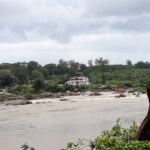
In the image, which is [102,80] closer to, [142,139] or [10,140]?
[10,140]

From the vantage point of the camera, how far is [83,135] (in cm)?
3009

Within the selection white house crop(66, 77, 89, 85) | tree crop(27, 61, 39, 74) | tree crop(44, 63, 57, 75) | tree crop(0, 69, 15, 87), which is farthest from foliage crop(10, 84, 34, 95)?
tree crop(44, 63, 57, 75)

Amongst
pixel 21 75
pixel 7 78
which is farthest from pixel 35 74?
pixel 7 78

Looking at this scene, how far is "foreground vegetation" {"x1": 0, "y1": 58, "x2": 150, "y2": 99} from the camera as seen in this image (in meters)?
96.9

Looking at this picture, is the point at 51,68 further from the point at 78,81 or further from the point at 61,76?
the point at 78,81

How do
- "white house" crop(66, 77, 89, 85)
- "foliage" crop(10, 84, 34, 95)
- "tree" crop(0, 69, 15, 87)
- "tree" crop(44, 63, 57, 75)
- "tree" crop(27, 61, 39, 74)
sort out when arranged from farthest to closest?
"tree" crop(44, 63, 57, 75) → "tree" crop(27, 61, 39, 74) → "white house" crop(66, 77, 89, 85) → "tree" crop(0, 69, 15, 87) → "foliage" crop(10, 84, 34, 95)

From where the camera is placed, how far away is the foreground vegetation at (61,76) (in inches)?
3816

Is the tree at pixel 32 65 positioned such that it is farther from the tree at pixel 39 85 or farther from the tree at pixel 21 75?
the tree at pixel 39 85

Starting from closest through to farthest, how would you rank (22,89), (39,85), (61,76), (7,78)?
(22,89)
(39,85)
(7,78)
(61,76)

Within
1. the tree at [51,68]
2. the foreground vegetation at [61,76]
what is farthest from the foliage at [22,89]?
the tree at [51,68]

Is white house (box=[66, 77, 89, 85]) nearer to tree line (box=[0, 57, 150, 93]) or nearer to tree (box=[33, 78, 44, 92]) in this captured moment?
tree line (box=[0, 57, 150, 93])

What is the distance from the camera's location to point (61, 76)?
380 feet

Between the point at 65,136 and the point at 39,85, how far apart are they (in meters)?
66.2

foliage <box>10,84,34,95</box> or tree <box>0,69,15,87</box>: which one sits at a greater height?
tree <box>0,69,15,87</box>
